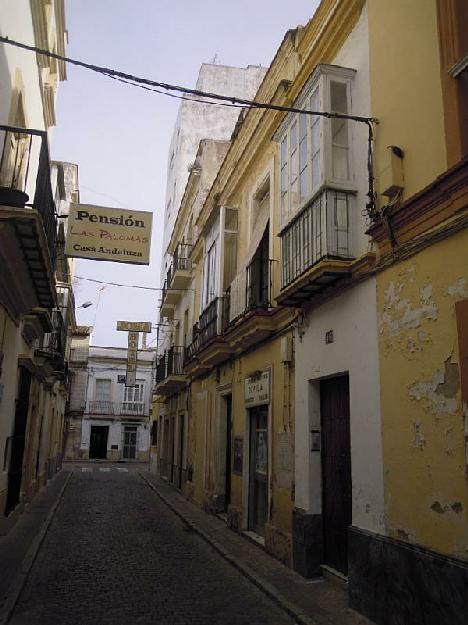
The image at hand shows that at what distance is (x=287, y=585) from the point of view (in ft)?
20.2

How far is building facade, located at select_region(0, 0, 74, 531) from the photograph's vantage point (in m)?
5.80

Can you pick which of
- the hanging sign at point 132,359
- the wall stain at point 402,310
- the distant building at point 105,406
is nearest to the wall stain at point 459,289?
the wall stain at point 402,310

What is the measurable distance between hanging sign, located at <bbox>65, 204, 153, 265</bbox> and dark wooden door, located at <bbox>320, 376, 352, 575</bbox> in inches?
129

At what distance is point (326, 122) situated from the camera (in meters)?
6.29

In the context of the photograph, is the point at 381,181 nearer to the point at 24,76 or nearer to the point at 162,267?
the point at 24,76

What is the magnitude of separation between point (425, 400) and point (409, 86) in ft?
9.76

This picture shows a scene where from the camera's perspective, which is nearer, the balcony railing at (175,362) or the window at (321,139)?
the window at (321,139)

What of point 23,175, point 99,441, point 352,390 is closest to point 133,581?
point 352,390

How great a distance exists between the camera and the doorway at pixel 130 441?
37938mm

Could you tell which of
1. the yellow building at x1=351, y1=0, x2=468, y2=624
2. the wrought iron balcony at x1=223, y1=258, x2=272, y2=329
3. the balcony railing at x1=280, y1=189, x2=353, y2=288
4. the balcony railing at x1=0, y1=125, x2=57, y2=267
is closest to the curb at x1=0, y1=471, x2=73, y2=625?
the yellow building at x1=351, y1=0, x2=468, y2=624

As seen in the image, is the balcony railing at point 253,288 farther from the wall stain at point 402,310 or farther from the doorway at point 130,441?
the doorway at point 130,441

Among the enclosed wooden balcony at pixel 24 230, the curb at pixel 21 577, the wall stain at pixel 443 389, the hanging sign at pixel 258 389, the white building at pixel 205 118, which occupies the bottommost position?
the curb at pixel 21 577

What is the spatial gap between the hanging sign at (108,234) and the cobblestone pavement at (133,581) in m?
4.06

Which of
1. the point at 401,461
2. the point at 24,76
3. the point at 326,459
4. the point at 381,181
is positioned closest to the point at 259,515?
the point at 326,459
